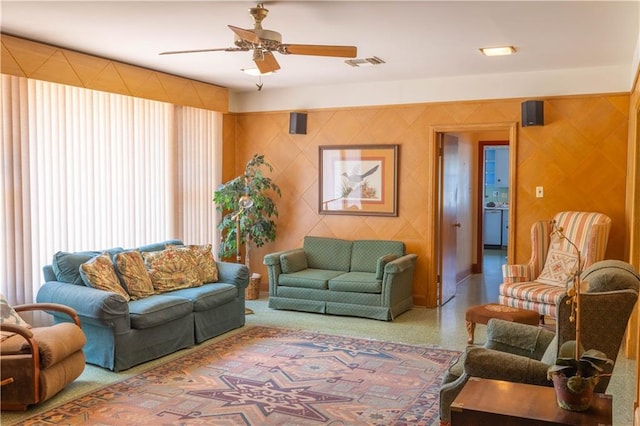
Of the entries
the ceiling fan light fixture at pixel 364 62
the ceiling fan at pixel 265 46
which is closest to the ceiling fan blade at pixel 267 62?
the ceiling fan at pixel 265 46

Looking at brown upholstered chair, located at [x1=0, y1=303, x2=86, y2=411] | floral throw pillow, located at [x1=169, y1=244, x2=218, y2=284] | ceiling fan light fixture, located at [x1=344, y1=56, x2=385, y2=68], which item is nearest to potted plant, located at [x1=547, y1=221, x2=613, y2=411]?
brown upholstered chair, located at [x1=0, y1=303, x2=86, y2=411]

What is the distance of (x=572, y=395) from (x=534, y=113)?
455 centimetres

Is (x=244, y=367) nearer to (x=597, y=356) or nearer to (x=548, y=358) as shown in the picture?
(x=548, y=358)

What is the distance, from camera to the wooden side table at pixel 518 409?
2.32 metres

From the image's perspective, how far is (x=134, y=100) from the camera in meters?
6.34

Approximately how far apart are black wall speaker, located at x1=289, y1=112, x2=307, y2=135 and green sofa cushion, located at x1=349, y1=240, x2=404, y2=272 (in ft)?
5.34

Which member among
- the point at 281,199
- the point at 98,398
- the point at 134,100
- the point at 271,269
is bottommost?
the point at 98,398

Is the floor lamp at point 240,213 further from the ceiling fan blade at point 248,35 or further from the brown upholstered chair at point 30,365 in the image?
the ceiling fan blade at point 248,35

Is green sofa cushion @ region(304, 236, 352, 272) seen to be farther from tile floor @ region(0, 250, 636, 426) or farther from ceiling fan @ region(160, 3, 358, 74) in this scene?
ceiling fan @ region(160, 3, 358, 74)

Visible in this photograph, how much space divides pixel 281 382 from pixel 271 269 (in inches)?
102

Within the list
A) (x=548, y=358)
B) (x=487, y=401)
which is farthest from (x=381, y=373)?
(x=487, y=401)

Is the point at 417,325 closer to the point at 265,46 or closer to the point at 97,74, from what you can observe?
the point at 265,46

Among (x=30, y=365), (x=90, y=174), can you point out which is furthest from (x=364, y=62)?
(x=30, y=365)

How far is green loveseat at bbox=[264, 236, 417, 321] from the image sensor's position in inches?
253
